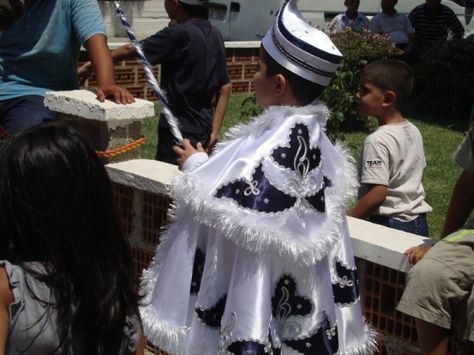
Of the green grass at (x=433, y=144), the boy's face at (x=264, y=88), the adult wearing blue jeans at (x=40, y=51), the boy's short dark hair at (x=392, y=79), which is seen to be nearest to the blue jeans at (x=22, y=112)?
the adult wearing blue jeans at (x=40, y=51)

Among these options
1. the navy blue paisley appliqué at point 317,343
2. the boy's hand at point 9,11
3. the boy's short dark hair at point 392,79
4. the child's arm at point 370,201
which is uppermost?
the boy's hand at point 9,11

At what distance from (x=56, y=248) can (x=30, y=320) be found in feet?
0.56

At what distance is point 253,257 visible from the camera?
8.89ft

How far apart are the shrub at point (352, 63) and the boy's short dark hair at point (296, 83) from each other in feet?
18.6

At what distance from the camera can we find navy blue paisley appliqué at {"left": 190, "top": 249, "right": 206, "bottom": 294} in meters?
2.83

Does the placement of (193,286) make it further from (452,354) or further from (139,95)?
(139,95)

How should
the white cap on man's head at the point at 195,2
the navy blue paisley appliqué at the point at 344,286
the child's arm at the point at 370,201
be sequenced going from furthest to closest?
the white cap on man's head at the point at 195,2 < the child's arm at the point at 370,201 < the navy blue paisley appliqué at the point at 344,286

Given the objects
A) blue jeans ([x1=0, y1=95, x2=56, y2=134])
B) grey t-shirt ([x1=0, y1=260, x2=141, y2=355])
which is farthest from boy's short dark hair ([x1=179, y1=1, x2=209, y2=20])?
grey t-shirt ([x1=0, y1=260, x2=141, y2=355])

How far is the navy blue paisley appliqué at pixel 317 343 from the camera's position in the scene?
2.80 metres

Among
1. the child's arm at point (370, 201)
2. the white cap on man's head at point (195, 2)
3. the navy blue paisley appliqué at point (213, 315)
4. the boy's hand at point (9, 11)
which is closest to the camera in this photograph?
the navy blue paisley appliqué at point (213, 315)

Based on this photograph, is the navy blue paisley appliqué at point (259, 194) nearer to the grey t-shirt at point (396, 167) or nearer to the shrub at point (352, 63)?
the grey t-shirt at point (396, 167)

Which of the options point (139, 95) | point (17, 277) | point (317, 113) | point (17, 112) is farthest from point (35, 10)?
point (139, 95)

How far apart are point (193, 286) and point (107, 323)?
804 millimetres

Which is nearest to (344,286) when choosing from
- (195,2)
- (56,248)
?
(56,248)
